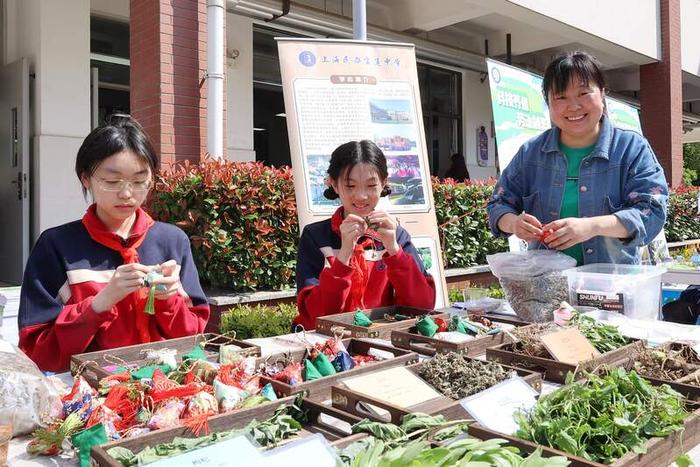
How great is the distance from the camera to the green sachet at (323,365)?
4.22 ft

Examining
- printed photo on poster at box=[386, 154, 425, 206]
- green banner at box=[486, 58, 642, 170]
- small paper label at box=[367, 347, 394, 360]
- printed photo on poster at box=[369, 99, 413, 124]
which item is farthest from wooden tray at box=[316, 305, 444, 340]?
green banner at box=[486, 58, 642, 170]

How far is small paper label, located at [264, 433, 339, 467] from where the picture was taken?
796 mm

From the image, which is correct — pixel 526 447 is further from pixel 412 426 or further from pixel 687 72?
pixel 687 72

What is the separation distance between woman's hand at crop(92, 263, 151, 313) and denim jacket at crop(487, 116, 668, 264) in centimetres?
136

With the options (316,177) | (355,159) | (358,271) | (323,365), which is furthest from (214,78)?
(323,365)

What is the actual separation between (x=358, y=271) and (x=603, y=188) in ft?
3.20

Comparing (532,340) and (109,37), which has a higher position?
(109,37)

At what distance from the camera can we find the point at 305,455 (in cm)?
81

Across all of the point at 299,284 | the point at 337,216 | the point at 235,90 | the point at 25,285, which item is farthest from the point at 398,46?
the point at 235,90

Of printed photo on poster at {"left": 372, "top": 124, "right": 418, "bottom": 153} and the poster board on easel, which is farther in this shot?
printed photo on poster at {"left": 372, "top": 124, "right": 418, "bottom": 153}

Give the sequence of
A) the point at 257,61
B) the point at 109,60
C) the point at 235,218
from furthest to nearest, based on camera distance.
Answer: the point at 257,61, the point at 109,60, the point at 235,218

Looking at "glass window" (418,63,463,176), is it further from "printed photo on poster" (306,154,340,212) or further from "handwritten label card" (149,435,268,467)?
"handwritten label card" (149,435,268,467)

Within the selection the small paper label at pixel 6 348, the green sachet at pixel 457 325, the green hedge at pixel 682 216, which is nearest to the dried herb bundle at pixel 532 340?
the green sachet at pixel 457 325

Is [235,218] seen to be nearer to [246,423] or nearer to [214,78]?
[214,78]
